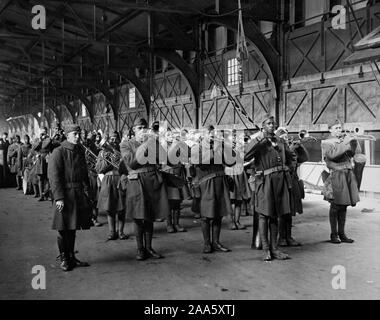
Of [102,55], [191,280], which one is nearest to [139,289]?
[191,280]

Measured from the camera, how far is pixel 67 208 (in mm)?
5004

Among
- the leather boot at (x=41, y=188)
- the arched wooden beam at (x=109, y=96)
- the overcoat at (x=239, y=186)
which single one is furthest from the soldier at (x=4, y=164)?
the overcoat at (x=239, y=186)

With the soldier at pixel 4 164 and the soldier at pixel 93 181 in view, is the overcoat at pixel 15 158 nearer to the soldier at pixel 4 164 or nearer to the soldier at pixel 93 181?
the soldier at pixel 4 164

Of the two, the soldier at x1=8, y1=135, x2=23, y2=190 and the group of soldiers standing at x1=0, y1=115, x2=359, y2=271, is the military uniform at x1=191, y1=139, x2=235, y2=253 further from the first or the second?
the soldier at x1=8, y1=135, x2=23, y2=190

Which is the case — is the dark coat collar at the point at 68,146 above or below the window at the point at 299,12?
below

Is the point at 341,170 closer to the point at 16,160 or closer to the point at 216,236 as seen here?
the point at 216,236

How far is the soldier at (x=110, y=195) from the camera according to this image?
6.73 meters

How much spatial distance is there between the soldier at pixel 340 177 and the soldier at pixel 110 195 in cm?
325

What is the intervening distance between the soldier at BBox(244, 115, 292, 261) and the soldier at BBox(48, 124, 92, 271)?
2072 millimetres

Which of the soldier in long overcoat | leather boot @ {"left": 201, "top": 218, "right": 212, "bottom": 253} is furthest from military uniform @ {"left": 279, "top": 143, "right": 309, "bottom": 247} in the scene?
the soldier in long overcoat

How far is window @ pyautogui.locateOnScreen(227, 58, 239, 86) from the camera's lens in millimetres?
14131

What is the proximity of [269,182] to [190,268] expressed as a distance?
1.46 metres

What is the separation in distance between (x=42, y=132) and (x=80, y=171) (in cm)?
710
